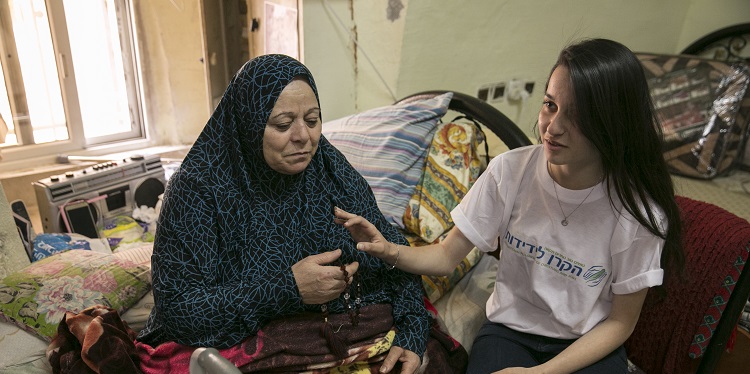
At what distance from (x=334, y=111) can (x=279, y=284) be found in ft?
4.84

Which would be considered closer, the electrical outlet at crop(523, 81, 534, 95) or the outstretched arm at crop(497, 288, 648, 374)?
the outstretched arm at crop(497, 288, 648, 374)

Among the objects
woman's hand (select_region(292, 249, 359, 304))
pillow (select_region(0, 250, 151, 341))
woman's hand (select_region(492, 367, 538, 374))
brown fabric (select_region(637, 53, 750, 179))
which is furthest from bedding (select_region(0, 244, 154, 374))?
brown fabric (select_region(637, 53, 750, 179))

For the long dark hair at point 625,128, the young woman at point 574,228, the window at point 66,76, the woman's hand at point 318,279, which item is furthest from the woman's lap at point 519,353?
the window at point 66,76

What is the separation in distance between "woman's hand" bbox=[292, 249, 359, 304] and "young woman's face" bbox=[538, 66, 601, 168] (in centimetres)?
51

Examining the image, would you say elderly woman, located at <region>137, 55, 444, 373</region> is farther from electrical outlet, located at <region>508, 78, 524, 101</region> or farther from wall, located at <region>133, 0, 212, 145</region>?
electrical outlet, located at <region>508, 78, 524, 101</region>

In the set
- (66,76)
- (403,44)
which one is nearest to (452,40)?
(403,44)

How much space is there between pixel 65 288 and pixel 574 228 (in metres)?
1.28

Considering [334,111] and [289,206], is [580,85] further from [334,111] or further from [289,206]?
[334,111]

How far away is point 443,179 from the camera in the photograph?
1.77 m

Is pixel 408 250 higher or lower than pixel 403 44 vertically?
lower

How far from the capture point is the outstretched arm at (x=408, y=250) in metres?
1.12

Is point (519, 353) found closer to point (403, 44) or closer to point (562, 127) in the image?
point (562, 127)

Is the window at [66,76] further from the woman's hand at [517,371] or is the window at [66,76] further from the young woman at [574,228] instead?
the woman's hand at [517,371]

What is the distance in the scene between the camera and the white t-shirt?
108 centimetres
